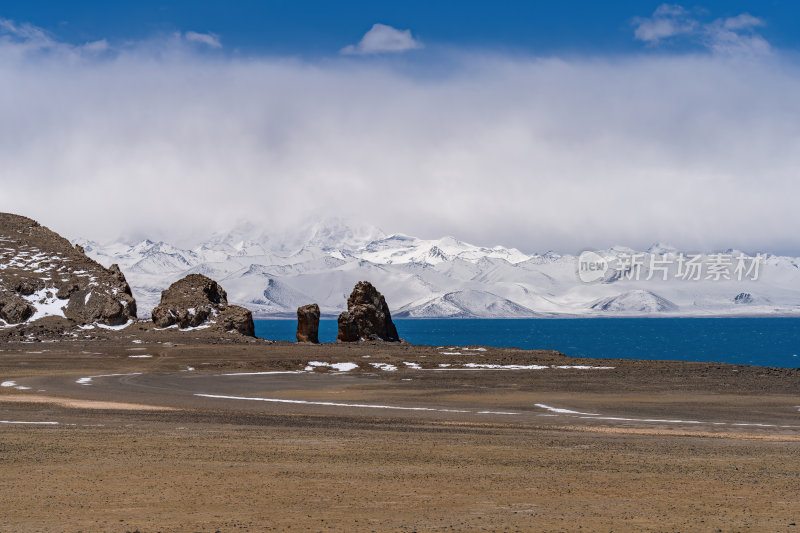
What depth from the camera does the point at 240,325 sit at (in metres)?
94.6

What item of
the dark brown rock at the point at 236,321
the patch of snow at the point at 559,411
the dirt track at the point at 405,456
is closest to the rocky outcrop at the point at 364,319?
the dark brown rock at the point at 236,321

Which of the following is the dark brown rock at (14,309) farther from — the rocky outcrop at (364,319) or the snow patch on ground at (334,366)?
the snow patch on ground at (334,366)

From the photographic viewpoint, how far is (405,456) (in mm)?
21812

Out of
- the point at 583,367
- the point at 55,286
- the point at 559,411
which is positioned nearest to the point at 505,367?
the point at 583,367

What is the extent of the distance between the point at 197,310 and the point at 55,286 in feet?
63.5

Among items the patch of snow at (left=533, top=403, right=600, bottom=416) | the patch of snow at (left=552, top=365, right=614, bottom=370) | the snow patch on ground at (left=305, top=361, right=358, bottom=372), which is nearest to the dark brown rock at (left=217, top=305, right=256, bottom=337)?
the snow patch on ground at (left=305, top=361, right=358, bottom=372)

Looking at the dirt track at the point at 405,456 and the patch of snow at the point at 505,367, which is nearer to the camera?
the dirt track at the point at 405,456

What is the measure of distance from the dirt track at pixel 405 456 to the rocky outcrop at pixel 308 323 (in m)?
41.0

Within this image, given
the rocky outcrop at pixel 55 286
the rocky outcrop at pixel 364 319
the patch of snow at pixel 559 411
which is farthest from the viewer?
the rocky outcrop at pixel 55 286

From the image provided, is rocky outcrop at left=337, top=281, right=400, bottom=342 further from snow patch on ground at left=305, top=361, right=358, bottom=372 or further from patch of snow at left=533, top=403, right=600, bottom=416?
patch of snow at left=533, top=403, right=600, bottom=416

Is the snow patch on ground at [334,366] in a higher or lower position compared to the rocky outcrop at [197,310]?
lower

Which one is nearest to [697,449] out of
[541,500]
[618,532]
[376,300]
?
[541,500]

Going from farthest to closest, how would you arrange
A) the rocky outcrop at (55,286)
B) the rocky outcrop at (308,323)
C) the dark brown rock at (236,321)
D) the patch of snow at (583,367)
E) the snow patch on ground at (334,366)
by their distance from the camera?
the rocky outcrop at (55,286) < the dark brown rock at (236,321) < the rocky outcrop at (308,323) < the snow patch on ground at (334,366) < the patch of snow at (583,367)

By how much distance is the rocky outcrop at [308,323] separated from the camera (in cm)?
9238
